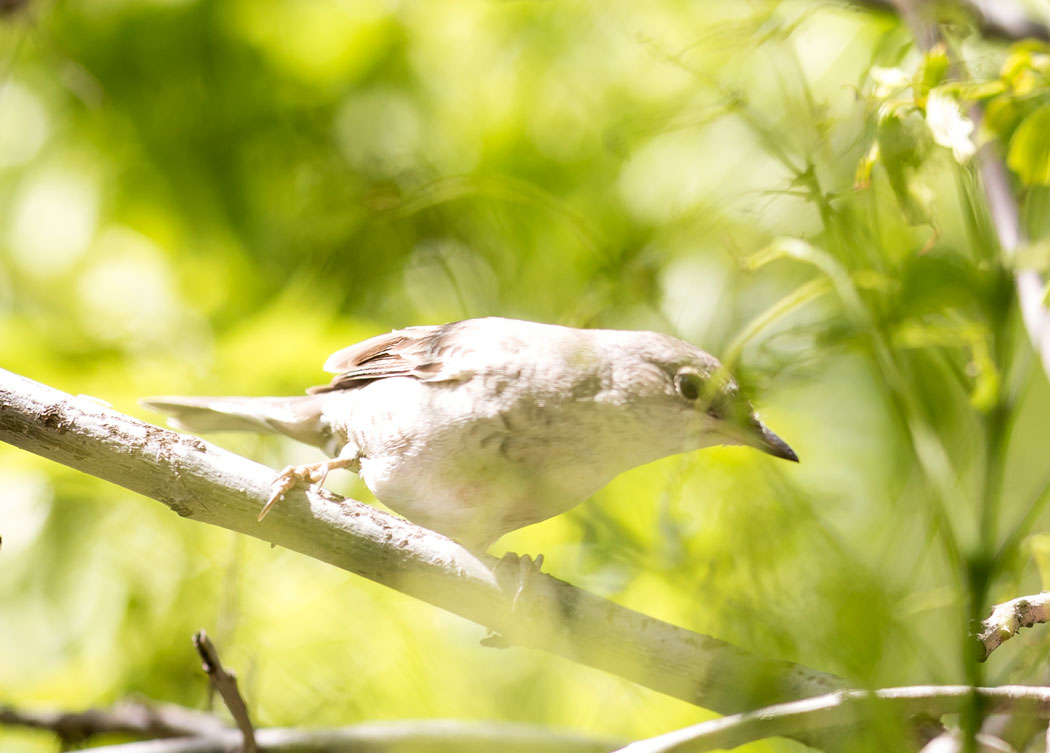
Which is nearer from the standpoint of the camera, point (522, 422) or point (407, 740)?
point (407, 740)

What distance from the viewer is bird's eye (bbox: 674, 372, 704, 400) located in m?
2.19

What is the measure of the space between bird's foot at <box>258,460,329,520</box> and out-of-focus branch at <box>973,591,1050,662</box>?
46.2 inches

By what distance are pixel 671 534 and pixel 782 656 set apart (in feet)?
1.71

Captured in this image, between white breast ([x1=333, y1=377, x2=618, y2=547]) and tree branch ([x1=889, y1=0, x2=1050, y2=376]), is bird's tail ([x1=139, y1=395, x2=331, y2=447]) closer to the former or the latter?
white breast ([x1=333, y1=377, x2=618, y2=547])

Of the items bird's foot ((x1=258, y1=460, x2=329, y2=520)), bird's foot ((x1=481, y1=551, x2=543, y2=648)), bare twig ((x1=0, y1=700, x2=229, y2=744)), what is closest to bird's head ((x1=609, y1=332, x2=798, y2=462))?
bird's foot ((x1=481, y1=551, x2=543, y2=648))

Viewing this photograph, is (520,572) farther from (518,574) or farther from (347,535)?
(347,535)

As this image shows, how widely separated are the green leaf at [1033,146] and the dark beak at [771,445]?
28.6 inches

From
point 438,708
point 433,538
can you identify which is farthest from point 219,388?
point 438,708

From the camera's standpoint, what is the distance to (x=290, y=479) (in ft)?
6.07

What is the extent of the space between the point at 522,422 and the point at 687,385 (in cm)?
40

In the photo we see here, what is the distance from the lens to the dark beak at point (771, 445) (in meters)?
1.94

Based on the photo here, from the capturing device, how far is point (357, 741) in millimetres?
2162

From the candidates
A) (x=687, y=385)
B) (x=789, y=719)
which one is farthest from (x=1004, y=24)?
(x=789, y=719)

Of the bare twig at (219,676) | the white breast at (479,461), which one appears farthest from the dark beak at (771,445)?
the bare twig at (219,676)
